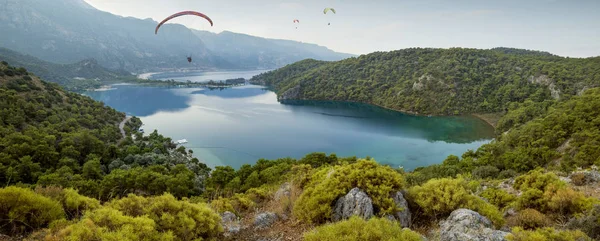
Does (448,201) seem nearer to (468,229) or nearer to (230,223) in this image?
(468,229)

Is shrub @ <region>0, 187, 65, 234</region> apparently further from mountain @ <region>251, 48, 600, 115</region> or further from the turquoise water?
mountain @ <region>251, 48, 600, 115</region>

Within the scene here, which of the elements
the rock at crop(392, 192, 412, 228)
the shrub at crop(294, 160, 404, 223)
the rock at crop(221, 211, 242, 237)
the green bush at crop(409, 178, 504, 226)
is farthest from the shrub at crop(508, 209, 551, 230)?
the rock at crop(221, 211, 242, 237)

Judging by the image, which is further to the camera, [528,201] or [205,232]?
[528,201]

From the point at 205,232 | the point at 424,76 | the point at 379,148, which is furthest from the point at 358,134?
the point at 205,232

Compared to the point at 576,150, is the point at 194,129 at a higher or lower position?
lower

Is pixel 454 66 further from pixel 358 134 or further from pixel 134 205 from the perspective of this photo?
pixel 134 205

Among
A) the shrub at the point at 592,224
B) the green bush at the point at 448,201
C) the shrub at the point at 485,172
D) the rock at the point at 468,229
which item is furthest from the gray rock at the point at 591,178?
the shrub at the point at 485,172

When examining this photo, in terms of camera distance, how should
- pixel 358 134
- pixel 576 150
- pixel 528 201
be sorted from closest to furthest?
pixel 528 201 → pixel 576 150 → pixel 358 134

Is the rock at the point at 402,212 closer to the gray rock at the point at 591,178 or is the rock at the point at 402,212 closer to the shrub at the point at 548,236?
the shrub at the point at 548,236

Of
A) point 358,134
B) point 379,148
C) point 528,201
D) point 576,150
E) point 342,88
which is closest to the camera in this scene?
point 528,201
